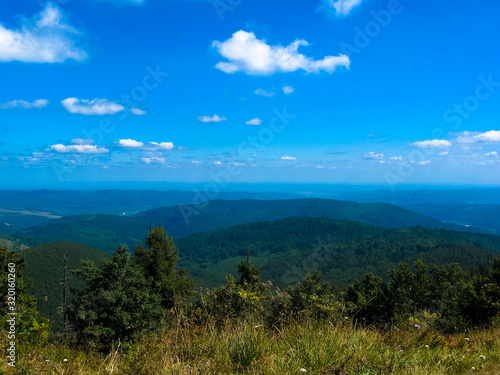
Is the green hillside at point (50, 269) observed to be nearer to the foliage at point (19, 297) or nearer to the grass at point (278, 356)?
the foliage at point (19, 297)

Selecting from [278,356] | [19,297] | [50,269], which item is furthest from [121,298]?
[50,269]

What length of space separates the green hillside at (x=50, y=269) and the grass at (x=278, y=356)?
4004 inches

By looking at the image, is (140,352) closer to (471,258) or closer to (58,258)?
(58,258)

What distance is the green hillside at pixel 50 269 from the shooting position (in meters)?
98.2

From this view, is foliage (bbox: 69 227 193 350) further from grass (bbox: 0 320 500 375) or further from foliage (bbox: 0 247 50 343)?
grass (bbox: 0 320 500 375)

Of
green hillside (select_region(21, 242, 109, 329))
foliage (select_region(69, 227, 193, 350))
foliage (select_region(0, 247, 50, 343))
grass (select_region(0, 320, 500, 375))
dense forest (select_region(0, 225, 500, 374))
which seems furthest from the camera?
green hillside (select_region(21, 242, 109, 329))

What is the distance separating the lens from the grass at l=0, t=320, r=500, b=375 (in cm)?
371

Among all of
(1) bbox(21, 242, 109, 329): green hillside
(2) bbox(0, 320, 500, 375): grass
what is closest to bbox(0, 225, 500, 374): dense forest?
(2) bbox(0, 320, 500, 375): grass

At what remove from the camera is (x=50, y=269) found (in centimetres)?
12294

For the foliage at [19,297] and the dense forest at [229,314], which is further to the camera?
the foliage at [19,297]

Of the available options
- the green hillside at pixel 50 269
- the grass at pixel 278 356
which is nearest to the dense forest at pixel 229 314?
the grass at pixel 278 356

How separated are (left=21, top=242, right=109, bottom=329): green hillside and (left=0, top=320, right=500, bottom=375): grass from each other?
101690 mm

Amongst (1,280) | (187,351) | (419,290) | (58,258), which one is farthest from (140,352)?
(58,258)

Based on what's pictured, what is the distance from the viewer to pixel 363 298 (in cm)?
2897
